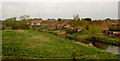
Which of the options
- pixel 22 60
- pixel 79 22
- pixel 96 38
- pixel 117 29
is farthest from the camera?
pixel 79 22

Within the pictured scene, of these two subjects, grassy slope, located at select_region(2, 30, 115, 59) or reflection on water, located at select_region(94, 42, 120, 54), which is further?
reflection on water, located at select_region(94, 42, 120, 54)

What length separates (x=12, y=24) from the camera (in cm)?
2706

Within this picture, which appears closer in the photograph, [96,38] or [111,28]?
[96,38]

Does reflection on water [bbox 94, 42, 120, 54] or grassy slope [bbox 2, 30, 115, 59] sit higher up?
grassy slope [bbox 2, 30, 115, 59]

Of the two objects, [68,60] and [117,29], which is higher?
[68,60]

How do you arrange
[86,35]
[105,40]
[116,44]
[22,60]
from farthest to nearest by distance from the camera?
[86,35], [105,40], [116,44], [22,60]

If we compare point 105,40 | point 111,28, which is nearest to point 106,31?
point 111,28

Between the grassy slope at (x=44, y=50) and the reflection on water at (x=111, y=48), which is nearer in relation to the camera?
the grassy slope at (x=44, y=50)

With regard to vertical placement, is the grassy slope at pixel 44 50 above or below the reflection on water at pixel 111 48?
above

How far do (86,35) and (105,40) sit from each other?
336 cm

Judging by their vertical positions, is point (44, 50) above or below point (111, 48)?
above

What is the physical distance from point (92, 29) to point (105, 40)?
2212 mm

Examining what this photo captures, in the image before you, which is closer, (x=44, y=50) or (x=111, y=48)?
(x=44, y=50)

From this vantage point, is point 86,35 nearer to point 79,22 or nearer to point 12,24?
point 79,22
